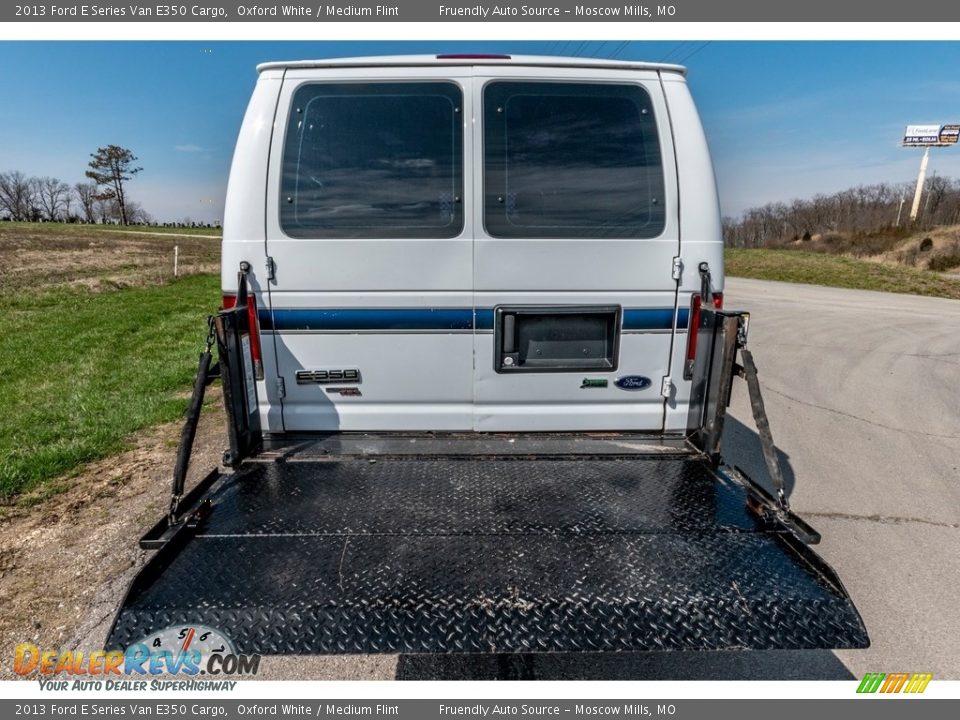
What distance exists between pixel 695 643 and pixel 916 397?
6.60m

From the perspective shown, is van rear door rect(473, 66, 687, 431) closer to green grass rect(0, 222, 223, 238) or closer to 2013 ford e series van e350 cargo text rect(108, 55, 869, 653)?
2013 ford e series van e350 cargo text rect(108, 55, 869, 653)

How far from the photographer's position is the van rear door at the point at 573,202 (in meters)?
2.62

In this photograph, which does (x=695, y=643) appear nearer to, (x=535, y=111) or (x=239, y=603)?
(x=239, y=603)

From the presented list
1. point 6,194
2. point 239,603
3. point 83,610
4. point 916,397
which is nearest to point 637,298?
point 239,603

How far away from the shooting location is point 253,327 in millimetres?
2648

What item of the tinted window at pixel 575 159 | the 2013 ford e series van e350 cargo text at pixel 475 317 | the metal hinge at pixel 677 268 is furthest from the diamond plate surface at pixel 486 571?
the tinted window at pixel 575 159

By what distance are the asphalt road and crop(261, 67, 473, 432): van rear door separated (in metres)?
1.71

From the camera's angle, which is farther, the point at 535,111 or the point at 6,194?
the point at 6,194

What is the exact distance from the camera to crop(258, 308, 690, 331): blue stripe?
8.67 ft

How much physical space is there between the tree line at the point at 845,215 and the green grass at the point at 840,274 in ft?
94.7

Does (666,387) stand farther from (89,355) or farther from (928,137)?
(928,137)

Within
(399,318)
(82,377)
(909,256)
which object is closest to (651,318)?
(399,318)

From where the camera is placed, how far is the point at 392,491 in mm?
2490

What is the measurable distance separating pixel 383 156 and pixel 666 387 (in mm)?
1875
